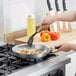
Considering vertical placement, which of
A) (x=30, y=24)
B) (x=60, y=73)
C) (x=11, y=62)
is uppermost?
(x=30, y=24)

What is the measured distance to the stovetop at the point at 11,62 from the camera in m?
1.47

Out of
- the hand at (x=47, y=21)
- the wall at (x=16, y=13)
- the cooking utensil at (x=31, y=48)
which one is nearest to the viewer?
the cooking utensil at (x=31, y=48)

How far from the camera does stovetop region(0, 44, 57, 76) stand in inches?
57.9

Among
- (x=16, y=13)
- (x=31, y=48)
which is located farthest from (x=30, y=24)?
(x=31, y=48)

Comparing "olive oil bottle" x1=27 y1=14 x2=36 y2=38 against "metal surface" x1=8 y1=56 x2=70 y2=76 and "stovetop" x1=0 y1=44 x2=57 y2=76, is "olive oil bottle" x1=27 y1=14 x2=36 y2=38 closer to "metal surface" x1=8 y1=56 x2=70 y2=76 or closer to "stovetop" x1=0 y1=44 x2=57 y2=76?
"stovetop" x1=0 y1=44 x2=57 y2=76

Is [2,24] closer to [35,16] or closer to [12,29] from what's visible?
[12,29]

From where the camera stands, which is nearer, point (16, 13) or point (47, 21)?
point (47, 21)

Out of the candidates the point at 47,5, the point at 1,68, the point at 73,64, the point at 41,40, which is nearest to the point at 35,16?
the point at 47,5

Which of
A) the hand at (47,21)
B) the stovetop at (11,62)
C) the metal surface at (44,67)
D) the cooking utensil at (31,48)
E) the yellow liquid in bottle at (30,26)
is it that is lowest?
the metal surface at (44,67)

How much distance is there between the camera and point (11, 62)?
5.18 ft

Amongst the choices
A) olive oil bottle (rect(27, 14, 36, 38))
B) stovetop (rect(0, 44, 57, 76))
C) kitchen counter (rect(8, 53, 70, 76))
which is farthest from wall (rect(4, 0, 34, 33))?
kitchen counter (rect(8, 53, 70, 76))

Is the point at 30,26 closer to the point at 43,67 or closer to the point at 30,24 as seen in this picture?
the point at 30,24

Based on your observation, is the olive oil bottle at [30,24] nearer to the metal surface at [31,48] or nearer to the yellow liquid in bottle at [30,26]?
the yellow liquid in bottle at [30,26]

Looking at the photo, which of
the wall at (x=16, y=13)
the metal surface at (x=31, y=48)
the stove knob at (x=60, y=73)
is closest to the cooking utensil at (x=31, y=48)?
the metal surface at (x=31, y=48)
